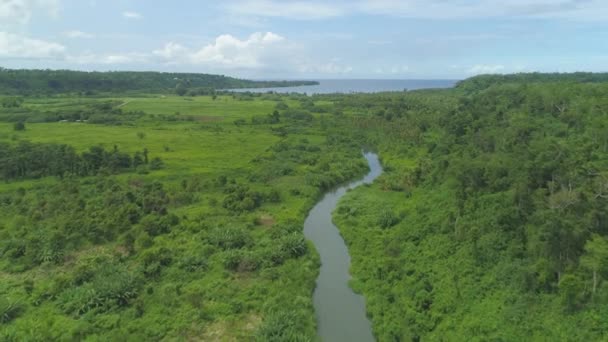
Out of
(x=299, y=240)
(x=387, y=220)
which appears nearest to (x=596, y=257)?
(x=387, y=220)

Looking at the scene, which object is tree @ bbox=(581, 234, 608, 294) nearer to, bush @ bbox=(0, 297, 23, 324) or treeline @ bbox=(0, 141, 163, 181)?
bush @ bbox=(0, 297, 23, 324)

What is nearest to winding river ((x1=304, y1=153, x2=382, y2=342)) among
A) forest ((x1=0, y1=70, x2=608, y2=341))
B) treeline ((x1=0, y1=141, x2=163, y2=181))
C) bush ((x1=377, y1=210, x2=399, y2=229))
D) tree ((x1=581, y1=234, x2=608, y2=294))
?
forest ((x1=0, y1=70, x2=608, y2=341))

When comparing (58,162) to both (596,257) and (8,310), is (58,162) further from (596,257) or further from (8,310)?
(596,257)

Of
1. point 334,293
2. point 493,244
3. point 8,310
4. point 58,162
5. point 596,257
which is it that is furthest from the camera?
point 58,162

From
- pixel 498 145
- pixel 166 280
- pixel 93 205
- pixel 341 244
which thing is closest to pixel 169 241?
pixel 166 280

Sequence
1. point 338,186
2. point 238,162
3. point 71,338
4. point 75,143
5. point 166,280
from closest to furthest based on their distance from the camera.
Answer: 1. point 71,338
2. point 166,280
3. point 338,186
4. point 238,162
5. point 75,143

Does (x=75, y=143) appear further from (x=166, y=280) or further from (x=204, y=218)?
(x=166, y=280)

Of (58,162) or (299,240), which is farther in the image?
(58,162)

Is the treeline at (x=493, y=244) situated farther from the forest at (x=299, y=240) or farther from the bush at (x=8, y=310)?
the bush at (x=8, y=310)
